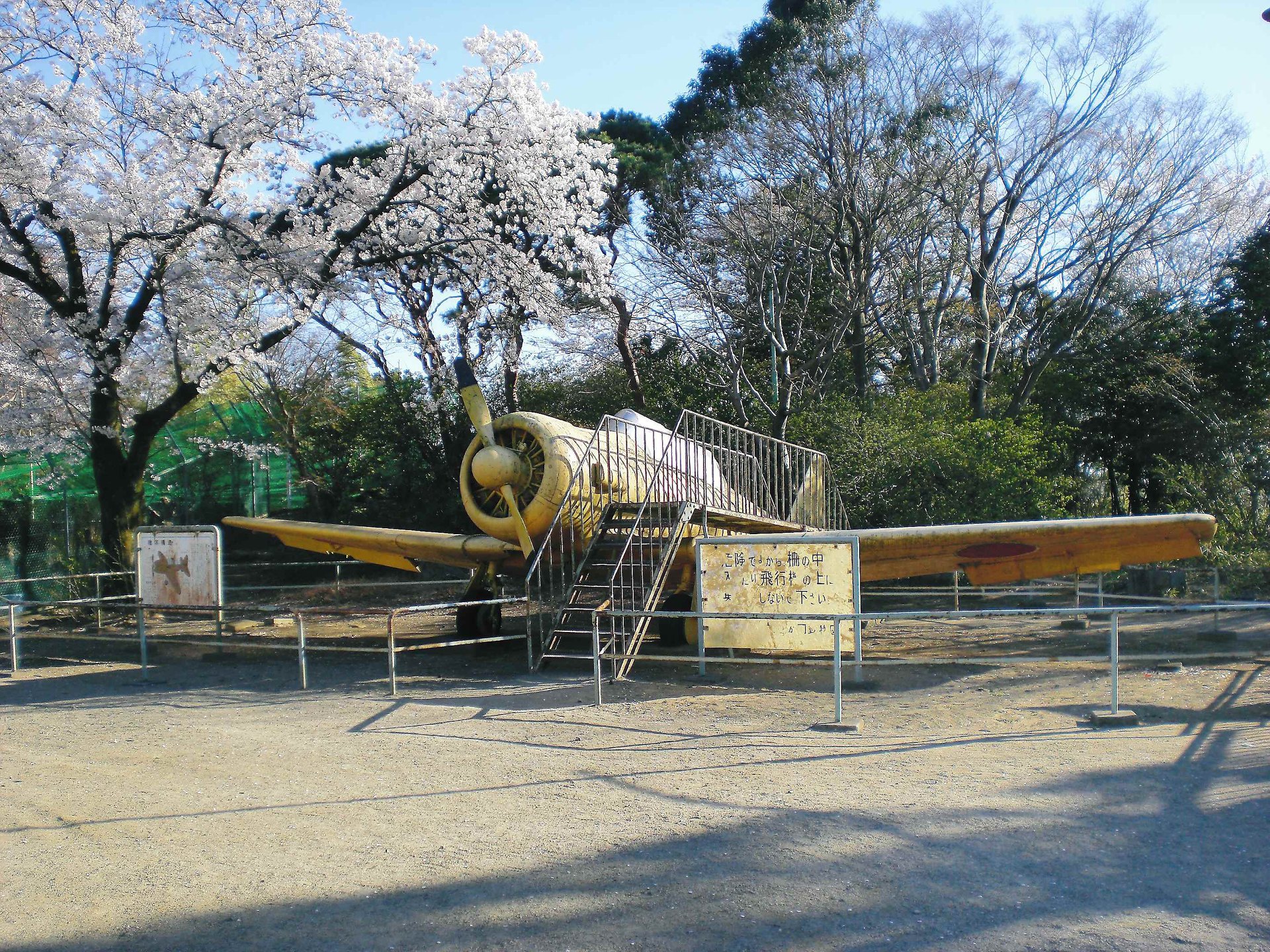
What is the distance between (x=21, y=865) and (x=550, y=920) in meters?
2.85

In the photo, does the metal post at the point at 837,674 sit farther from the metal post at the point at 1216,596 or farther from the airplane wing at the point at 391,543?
the metal post at the point at 1216,596

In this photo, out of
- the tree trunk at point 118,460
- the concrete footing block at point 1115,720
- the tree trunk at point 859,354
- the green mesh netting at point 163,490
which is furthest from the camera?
the tree trunk at point 859,354

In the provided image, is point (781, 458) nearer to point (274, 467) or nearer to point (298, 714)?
point (298, 714)

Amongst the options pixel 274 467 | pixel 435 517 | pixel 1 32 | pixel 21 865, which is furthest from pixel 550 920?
pixel 274 467

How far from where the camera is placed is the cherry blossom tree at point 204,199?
1501 centimetres

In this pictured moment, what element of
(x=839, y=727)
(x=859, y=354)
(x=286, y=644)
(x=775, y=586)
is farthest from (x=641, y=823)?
(x=859, y=354)

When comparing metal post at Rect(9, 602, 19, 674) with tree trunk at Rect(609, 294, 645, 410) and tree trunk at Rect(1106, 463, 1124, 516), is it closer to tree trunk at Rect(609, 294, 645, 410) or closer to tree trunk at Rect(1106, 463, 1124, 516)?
tree trunk at Rect(609, 294, 645, 410)

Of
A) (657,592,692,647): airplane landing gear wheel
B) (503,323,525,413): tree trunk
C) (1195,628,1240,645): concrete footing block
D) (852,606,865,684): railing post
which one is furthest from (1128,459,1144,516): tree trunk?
(852,606,865,684): railing post

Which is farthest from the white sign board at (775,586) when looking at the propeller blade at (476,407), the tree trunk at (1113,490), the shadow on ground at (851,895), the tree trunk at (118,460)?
the tree trunk at (1113,490)

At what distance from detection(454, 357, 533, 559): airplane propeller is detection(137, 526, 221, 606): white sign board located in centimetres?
409

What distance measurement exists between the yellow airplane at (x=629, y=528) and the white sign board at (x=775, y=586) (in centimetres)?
84

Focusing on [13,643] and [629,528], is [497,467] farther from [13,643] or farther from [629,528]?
[13,643]

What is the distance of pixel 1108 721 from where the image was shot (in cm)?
746

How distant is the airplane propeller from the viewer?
11.8 metres
